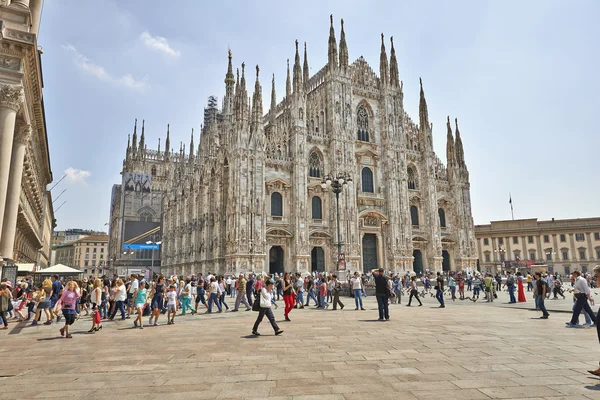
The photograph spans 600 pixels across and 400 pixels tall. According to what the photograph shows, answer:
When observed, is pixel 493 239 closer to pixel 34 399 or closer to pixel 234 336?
pixel 234 336

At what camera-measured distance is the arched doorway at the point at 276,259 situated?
35531 millimetres

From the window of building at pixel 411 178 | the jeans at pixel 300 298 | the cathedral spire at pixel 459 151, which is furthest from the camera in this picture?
the cathedral spire at pixel 459 151

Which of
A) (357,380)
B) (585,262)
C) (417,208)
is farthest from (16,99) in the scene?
(585,262)

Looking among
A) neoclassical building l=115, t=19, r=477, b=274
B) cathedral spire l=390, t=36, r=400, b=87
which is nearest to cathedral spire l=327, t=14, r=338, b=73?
neoclassical building l=115, t=19, r=477, b=274

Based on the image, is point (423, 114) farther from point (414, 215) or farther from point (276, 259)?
point (276, 259)

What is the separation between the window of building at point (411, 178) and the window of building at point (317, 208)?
11694mm

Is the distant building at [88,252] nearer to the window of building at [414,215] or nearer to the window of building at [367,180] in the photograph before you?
the window of building at [367,180]

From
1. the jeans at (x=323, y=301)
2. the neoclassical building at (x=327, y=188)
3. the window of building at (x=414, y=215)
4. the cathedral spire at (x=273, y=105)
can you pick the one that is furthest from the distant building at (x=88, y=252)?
the jeans at (x=323, y=301)

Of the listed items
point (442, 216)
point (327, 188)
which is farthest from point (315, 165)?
point (442, 216)

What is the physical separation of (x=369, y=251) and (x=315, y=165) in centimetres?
1058

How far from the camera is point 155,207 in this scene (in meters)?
63.2

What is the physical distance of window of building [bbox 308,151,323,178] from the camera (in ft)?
125

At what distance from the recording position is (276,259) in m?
35.9

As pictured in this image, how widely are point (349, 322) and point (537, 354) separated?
567cm
